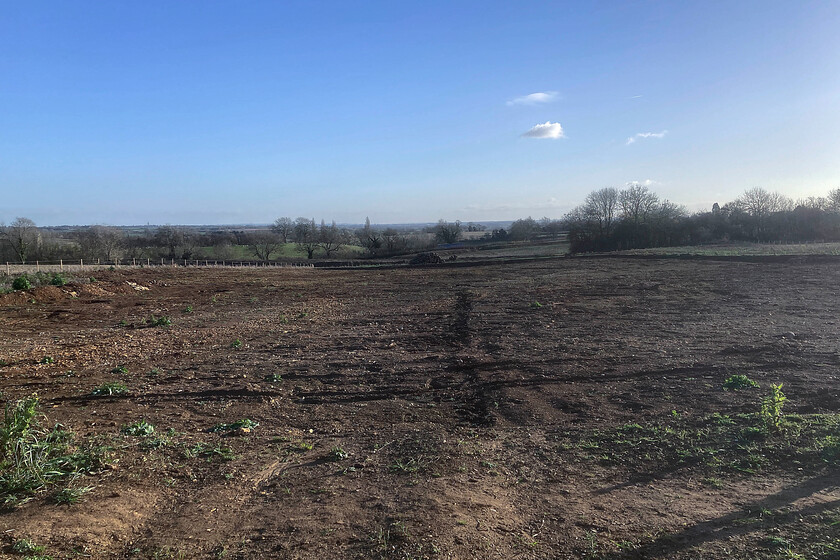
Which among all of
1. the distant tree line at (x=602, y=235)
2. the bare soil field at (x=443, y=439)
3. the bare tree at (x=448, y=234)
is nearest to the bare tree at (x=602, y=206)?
the distant tree line at (x=602, y=235)

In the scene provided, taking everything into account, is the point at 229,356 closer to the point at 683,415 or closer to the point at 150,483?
the point at 150,483

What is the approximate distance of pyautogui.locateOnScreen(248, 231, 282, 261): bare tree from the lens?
7650 cm

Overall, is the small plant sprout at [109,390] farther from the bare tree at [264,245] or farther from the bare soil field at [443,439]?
the bare tree at [264,245]

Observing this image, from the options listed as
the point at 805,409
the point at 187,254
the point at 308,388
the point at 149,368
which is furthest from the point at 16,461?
the point at 187,254

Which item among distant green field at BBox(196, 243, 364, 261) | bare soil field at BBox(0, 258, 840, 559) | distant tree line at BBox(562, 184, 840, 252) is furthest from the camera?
distant green field at BBox(196, 243, 364, 261)

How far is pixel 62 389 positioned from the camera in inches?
291

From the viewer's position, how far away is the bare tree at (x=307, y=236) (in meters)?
79.9

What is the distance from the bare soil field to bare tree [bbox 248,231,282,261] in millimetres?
65912

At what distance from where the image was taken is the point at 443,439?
5.52 meters

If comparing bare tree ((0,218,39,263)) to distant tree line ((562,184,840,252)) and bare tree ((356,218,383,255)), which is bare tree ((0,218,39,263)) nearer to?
bare tree ((356,218,383,255))

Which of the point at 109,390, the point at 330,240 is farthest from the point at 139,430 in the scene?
the point at 330,240

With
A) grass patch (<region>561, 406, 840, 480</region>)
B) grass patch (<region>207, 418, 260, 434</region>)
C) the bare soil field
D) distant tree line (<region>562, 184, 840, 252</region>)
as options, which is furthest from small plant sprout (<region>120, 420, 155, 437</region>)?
distant tree line (<region>562, 184, 840, 252</region>)

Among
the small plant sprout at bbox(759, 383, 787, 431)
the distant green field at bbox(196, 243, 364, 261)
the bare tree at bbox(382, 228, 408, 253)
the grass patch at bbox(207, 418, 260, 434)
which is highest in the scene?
the bare tree at bbox(382, 228, 408, 253)

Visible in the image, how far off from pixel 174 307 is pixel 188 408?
42.5 ft
